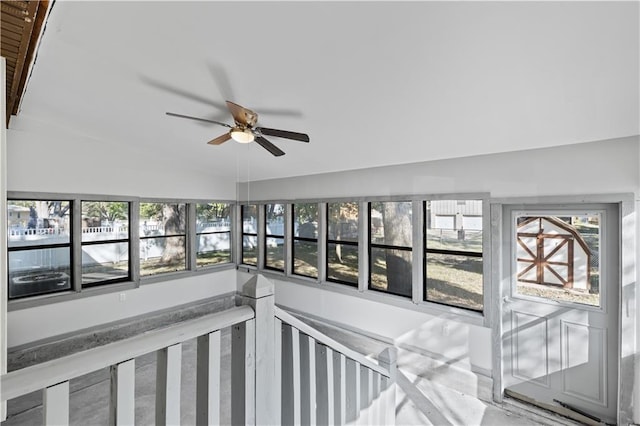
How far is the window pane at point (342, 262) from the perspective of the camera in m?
5.20

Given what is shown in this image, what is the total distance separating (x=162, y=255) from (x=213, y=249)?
105 centimetres

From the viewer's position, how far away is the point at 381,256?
4.84m

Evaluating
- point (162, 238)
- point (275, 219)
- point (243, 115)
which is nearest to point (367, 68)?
point (243, 115)

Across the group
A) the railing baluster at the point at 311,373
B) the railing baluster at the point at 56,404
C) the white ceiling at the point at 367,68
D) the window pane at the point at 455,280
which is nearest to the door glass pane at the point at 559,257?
the window pane at the point at 455,280

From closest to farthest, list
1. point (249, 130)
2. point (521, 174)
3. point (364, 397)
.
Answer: point (364, 397), point (249, 130), point (521, 174)

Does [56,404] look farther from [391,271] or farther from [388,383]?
[391,271]

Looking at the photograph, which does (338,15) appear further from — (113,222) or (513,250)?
(113,222)

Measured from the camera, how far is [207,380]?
3.31 ft

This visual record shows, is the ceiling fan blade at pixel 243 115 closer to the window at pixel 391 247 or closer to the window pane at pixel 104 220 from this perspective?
the window at pixel 391 247

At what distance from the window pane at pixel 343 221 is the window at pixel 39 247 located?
4.10 m

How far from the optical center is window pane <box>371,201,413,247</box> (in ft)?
14.9

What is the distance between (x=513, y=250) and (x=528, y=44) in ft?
7.95

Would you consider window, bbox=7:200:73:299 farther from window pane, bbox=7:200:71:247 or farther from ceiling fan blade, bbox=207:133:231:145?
ceiling fan blade, bbox=207:133:231:145

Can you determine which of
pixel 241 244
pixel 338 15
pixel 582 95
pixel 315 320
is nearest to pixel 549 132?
pixel 582 95
